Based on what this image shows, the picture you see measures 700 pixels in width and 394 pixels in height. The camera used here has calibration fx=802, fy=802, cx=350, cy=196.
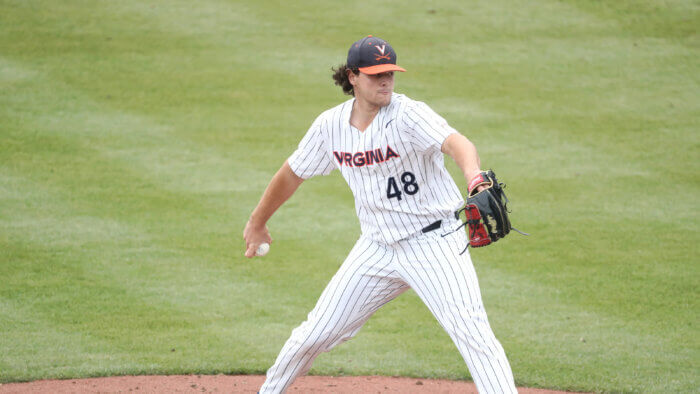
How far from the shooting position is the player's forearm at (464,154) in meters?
3.47

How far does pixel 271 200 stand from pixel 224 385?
1.42 meters

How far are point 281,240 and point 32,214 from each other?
2.51m

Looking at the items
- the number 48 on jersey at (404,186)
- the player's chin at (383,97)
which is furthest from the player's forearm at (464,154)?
the player's chin at (383,97)

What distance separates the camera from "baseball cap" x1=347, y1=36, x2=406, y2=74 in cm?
388

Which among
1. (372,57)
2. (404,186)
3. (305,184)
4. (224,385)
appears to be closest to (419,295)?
(404,186)

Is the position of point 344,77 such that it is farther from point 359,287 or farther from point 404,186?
point 359,287

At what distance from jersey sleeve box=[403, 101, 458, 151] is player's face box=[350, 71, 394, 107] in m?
0.15

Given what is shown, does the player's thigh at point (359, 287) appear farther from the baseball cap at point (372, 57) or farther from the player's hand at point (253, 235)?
the baseball cap at point (372, 57)

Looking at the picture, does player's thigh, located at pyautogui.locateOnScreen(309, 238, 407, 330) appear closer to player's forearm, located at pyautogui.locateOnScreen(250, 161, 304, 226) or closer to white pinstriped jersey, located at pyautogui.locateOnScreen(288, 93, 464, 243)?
white pinstriped jersey, located at pyautogui.locateOnScreen(288, 93, 464, 243)

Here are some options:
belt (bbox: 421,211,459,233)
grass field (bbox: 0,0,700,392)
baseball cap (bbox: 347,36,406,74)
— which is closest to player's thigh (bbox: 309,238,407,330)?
belt (bbox: 421,211,459,233)

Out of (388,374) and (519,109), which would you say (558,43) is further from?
(388,374)

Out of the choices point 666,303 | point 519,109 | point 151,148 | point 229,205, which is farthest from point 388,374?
point 519,109

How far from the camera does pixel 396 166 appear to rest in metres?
3.91

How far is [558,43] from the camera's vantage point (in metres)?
12.9
